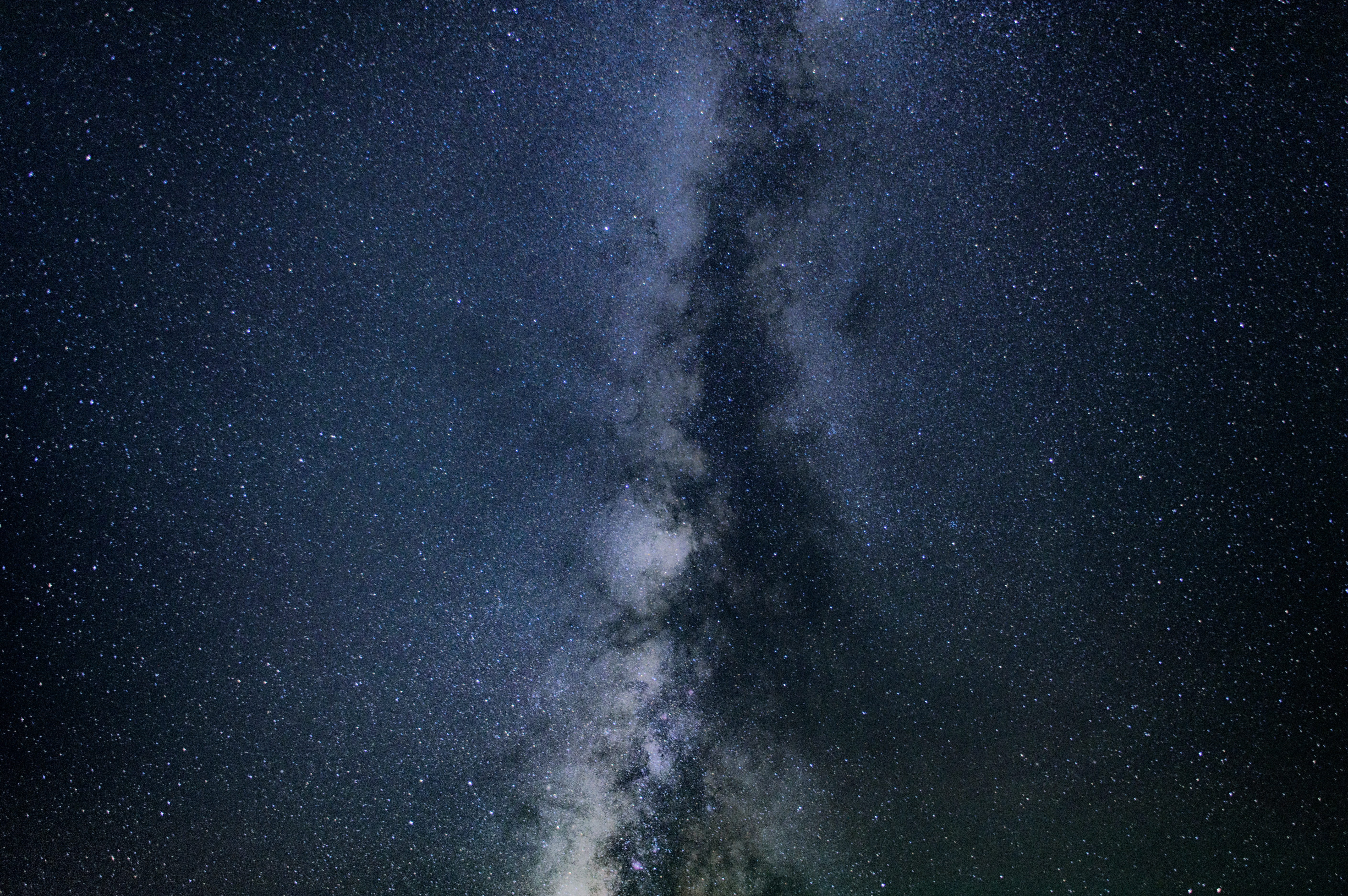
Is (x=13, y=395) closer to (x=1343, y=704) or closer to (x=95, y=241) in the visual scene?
(x=95, y=241)

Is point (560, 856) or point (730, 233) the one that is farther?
Result: point (560, 856)

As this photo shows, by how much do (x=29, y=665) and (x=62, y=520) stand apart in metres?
0.39

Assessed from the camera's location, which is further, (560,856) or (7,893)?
(560,856)

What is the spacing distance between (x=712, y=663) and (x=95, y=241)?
222 cm

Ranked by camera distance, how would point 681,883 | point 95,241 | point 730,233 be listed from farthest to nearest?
1. point 681,883
2. point 730,233
3. point 95,241

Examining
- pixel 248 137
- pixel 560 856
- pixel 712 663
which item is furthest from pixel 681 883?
pixel 248 137

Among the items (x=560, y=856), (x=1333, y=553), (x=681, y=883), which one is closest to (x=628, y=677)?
(x=560, y=856)

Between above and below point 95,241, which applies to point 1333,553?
below

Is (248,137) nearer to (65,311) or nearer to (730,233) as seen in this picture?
(65,311)

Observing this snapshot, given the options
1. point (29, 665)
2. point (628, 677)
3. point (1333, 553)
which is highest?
point (1333, 553)

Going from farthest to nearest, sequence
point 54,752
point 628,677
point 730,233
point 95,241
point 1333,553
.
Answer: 1. point 628,677
2. point 730,233
3. point 1333,553
4. point 54,752
5. point 95,241

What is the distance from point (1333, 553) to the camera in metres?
1.58

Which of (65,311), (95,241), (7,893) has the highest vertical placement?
(95,241)

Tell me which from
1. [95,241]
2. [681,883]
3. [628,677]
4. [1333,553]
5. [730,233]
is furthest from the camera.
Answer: [681,883]
